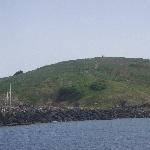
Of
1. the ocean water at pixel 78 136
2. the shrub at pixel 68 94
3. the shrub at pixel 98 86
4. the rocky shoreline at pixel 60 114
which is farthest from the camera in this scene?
the shrub at pixel 98 86

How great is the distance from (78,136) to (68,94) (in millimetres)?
65939

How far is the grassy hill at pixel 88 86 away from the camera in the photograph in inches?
6161

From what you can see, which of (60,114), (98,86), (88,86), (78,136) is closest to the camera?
(78,136)

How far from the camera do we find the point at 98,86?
166 metres

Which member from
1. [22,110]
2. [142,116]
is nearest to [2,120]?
[22,110]

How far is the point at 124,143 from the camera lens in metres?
84.1

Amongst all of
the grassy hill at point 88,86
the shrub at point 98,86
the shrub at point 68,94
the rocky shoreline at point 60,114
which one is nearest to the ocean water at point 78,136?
the rocky shoreline at point 60,114

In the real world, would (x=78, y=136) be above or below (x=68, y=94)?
below

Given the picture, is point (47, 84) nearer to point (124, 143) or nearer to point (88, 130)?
point (88, 130)

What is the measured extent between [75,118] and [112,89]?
32302mm

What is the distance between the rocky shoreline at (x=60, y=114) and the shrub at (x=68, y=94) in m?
21.8

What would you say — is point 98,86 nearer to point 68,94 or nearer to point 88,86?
point 88,86

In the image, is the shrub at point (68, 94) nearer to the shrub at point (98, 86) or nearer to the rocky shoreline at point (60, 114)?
the shrub at point (98, 86)

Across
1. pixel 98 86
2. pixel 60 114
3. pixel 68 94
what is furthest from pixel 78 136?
pixel 98 86
